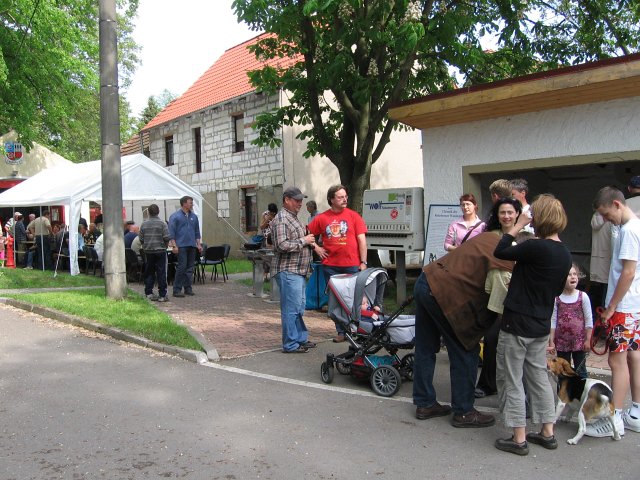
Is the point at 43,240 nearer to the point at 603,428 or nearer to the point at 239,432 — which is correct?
the point at 239,432

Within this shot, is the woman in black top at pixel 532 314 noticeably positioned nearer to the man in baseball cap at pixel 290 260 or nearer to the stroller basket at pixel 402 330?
the stroller basket at pixel 402 330

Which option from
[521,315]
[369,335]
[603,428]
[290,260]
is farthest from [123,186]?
[603,428]

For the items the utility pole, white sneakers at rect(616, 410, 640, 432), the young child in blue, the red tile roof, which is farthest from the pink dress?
the red tile roof

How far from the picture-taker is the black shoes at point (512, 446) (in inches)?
170

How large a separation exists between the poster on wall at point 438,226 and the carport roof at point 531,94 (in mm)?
1349

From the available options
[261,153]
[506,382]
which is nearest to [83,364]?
[506,382]

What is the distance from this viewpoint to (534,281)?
4.29m

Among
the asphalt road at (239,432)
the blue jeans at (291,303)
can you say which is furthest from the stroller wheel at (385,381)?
the blue jeans at (291,303)

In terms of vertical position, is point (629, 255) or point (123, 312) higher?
point (629, 255)

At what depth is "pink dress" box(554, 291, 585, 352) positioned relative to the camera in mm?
5047

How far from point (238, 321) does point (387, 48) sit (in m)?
6.01

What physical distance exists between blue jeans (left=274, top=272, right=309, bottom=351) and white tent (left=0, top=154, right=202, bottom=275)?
31.7 ft

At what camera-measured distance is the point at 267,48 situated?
44.8 feet

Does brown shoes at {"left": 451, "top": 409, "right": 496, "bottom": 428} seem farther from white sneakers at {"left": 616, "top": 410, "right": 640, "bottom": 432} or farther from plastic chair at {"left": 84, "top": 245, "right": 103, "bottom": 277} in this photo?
plastic chair at {"left": 84, "top": 245, "right": 103, "bottom": 277}
